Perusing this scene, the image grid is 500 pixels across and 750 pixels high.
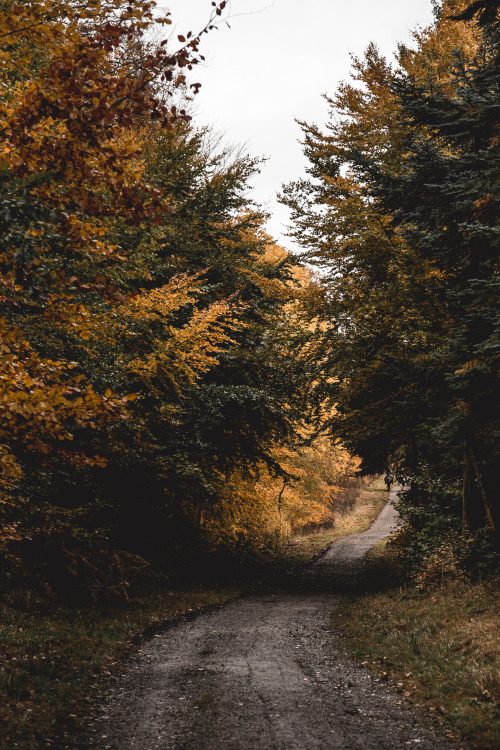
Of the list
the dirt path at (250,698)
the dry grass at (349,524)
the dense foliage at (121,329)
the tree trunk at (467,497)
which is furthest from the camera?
the dry grass at (349,524)

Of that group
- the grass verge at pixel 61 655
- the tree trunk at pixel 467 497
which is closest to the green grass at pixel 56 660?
the grass verge at pixel 61 655

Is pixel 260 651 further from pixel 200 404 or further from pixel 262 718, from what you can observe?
pixel 200 404

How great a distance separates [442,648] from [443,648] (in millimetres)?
23

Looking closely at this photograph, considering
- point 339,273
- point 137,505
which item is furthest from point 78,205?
point 339,273

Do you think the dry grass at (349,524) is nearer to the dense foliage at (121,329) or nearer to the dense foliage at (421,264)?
the dense foliage at (121,329)

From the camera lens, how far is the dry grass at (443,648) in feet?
17.7

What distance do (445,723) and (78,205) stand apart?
616 cm

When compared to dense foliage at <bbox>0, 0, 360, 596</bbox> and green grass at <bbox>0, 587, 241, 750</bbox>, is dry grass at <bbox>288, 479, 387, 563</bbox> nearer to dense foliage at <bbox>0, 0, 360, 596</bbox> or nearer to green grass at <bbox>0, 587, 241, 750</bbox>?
dense foliage at <bbox>0, 0, 360, 596</bbox>

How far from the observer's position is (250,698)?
6.29 metres

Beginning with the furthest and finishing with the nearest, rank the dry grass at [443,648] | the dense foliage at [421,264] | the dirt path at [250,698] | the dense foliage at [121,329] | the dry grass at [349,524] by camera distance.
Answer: the dry grass at [349,524] → the dense foliage at [421,264] → the dry grass at [443,648] → the dirt path at [250,698] → the dense foliage at [121,329]

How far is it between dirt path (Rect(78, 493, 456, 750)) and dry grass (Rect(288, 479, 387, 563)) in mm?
13407

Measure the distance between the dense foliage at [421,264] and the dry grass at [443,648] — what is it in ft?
6.68

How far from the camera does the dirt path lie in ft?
16.8

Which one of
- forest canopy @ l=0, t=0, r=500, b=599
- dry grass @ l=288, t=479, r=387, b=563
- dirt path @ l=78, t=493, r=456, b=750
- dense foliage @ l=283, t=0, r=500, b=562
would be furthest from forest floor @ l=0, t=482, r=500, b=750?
dry grass @ l=288, t=479, r=387, b=563
